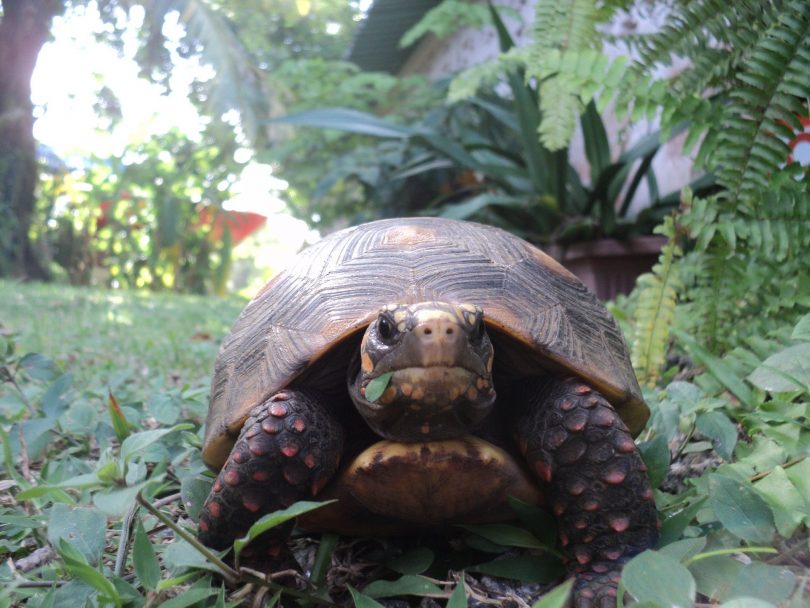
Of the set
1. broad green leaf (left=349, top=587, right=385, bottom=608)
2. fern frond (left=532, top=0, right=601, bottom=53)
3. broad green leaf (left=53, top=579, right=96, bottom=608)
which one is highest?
fern frond (left=532, top=0, right=601, bottom=53)

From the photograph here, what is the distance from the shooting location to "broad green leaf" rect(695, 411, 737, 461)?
1.37 metres

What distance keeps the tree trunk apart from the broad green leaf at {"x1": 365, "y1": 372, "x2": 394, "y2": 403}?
9.77 m

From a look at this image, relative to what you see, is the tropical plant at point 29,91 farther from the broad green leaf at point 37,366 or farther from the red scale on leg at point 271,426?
the red scale on leg at point 271,426

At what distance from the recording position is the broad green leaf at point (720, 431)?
1.37 m

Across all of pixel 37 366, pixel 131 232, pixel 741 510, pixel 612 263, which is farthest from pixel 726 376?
pixel 131 232

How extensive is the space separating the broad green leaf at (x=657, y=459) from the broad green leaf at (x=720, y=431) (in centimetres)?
9

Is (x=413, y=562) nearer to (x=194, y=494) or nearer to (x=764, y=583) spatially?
(x=194, y=494)

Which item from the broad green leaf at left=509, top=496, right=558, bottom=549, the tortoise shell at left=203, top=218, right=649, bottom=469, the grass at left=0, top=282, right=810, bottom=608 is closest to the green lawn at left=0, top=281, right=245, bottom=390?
the grass at left=0, top=282, right=810, bottom=608

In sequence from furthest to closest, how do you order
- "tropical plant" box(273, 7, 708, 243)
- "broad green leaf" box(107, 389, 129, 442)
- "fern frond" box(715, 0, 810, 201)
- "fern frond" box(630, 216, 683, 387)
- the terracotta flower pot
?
"tropical plant" box(273, 7, 708, 243) → the terracotta flower pot → "fern frond" box(630, 216, 683, 387) → "fern frond" box(715, 0, 810, 201) → "broad green leaf" box(107, 389, 129, 442)

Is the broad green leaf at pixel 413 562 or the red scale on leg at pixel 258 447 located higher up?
the red scale on leg at pixel 258 447

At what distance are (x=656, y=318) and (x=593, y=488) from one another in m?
1.17

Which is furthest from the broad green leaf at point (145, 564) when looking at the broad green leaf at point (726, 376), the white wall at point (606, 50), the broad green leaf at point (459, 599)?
the white wall at point (606, 50)

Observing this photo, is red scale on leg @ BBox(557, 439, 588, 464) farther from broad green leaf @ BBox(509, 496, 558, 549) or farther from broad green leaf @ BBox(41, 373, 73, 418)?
broad green leaf @ BBox(41, 373, 73, 418)

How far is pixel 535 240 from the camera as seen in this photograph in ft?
15.2
